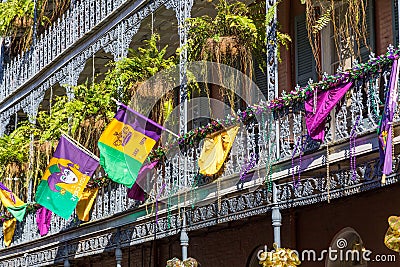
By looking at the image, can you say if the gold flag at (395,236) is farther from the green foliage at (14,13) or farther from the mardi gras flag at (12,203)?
the green foliage at (14,13)

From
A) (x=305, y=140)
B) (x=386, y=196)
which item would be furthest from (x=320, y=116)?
(x=386, y=196)

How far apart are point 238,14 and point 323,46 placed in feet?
4.40

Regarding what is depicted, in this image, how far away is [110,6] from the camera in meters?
17.7

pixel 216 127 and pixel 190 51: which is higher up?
pixel 190 51

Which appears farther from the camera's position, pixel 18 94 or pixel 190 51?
pixel 18 94

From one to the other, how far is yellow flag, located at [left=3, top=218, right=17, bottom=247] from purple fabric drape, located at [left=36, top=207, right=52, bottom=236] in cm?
210

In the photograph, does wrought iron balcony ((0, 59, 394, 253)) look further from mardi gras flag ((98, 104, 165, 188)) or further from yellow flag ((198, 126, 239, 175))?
mardi gras flag ((98, 104, 165, 188))

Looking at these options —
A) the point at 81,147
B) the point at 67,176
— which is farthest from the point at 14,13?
the point at 67,176

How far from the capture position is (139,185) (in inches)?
588

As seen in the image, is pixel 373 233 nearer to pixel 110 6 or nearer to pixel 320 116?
pixel 320 116

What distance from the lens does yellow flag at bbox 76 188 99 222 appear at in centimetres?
1686

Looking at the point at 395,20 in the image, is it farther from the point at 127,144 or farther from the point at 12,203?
the point at 12,203

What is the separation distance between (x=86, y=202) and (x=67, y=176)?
1025 mm

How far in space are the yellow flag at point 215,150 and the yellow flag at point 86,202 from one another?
410cm
